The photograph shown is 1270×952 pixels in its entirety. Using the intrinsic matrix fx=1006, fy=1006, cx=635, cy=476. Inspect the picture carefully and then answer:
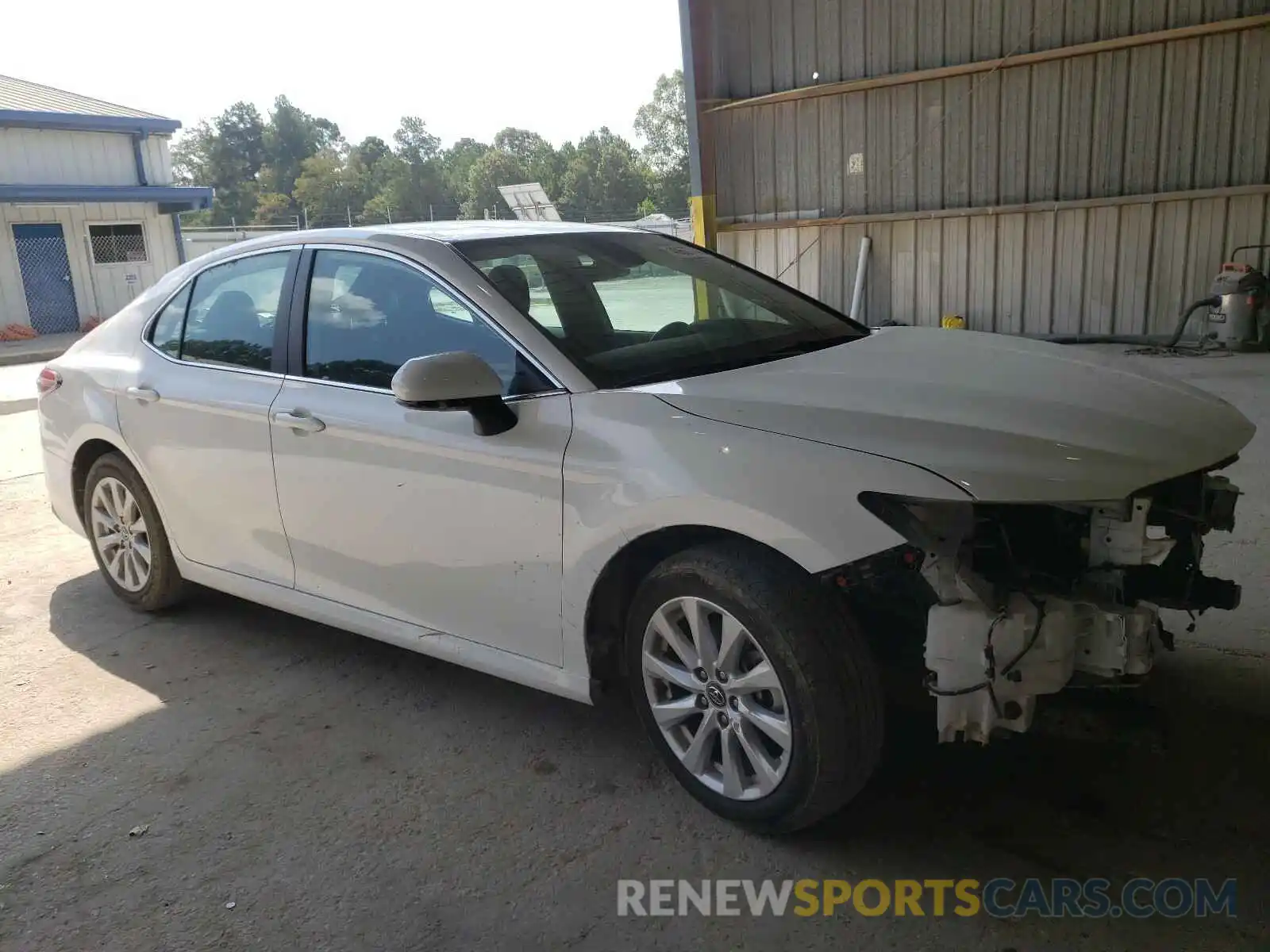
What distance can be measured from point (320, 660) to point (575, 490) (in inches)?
69.3

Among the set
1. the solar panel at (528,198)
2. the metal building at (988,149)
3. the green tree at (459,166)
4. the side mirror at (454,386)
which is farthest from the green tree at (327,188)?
the side mirror at (454,386)

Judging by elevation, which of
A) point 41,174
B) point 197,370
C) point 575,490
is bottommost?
point 575,490

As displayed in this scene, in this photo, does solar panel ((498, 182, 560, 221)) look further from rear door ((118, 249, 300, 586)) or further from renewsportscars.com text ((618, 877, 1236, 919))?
renewsportscars.com text ((618, 877, 1236, 919))

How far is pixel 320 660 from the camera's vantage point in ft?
12.8

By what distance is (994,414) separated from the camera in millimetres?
2459

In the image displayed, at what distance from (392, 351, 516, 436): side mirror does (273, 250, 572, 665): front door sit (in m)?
0.08

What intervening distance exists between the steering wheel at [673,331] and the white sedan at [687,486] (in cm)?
2

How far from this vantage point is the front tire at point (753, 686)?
236 cm

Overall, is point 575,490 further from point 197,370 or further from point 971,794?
point 197,370

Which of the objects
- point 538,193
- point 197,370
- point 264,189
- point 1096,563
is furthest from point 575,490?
point 264,189

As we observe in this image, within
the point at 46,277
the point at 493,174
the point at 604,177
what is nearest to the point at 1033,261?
the point at 604,177

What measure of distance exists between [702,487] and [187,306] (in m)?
2.65

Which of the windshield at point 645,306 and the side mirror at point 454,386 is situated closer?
the side mirror at point 454,386

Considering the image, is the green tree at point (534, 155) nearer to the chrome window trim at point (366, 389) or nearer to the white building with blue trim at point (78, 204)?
the white building with blue trim at point (78, 204)
